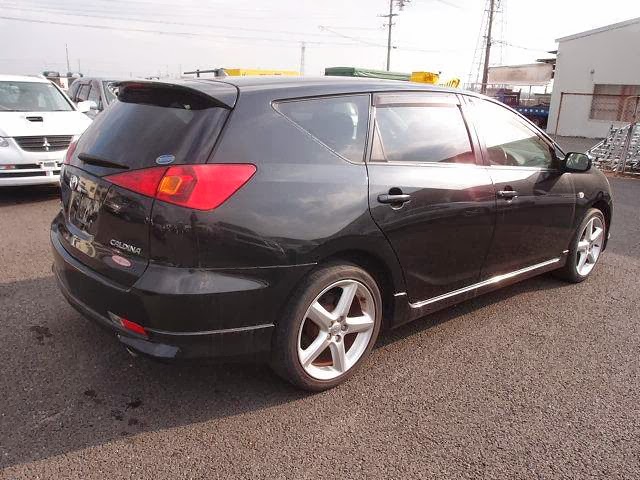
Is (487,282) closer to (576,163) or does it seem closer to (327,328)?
(576,163)

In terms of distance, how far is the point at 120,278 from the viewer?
2.54 m

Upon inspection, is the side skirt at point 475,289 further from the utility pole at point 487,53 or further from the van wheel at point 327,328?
the utility pole at point 487,53

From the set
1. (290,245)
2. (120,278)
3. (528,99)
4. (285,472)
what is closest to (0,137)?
(120,278)

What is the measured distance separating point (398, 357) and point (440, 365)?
266 mm

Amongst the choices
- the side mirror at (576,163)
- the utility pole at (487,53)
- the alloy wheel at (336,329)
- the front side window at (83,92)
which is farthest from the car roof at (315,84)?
the utility pole at (487,53)

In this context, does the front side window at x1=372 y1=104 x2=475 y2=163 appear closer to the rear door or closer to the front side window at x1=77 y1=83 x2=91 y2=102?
the rear door

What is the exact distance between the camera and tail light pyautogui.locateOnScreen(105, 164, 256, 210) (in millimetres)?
2408

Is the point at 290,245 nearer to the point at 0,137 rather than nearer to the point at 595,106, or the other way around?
the point at 0,137

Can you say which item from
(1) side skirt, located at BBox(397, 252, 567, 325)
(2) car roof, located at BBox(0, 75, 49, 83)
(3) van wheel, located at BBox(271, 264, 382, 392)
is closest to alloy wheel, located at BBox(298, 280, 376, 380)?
(3) van wheel, located at BBox(271, 264, 382, 392)

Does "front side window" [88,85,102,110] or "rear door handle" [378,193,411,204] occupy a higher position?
"front side window" [88,85,102,110]

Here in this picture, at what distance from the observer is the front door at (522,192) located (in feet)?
12.3

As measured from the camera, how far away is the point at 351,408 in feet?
9.30

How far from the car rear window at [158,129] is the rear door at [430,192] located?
0.95 meters

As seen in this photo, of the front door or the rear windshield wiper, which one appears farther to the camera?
the front door
